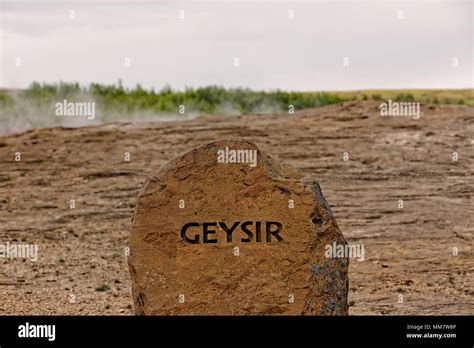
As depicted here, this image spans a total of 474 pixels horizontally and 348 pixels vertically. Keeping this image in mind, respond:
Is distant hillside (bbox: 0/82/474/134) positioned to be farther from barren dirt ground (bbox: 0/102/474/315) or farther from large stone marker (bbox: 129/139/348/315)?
large stone marker (bbox: 129/139/348/315)

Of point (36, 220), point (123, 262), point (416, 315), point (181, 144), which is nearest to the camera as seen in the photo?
point (416, 315)

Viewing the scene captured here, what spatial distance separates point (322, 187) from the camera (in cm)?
2238

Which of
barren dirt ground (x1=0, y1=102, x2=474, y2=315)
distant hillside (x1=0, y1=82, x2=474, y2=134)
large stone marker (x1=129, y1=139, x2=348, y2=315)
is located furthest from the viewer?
distant hillside (x1=0, y1=82, x2=474, y2=134)

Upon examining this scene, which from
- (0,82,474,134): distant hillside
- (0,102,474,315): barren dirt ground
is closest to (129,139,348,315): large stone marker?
(0,102,474,315): barren dirt ground

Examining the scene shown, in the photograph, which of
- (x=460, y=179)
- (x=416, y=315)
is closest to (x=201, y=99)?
(x=460, y=179)

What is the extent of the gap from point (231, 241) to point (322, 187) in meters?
10.8

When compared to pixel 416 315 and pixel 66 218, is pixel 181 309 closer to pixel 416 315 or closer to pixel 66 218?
pixel 416 315

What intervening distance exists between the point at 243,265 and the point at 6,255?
7.37 meters

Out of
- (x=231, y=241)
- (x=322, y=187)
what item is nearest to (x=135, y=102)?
(x=322, y=187)

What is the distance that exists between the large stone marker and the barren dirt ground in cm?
366

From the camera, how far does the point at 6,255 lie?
18.2 metres

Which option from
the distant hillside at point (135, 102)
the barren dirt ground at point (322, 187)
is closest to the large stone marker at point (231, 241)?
the barren dirt ground at point (322, 187)

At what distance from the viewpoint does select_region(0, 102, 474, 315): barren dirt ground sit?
1656cm

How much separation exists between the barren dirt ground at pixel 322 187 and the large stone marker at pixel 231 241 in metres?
3.66
